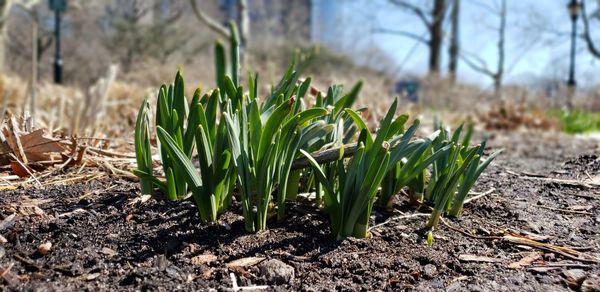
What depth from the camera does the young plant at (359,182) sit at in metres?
1.29

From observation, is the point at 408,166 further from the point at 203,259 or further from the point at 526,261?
the point at 203,259

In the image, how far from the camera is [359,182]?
52.7 inches

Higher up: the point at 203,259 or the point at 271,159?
the point at 271,159

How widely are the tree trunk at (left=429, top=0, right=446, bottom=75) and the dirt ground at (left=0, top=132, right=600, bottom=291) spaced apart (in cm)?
1738

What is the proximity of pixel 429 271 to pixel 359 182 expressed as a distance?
28 cm

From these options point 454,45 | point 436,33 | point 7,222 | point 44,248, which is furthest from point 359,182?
point 454,45

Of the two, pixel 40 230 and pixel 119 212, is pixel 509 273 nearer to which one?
pixel 119 212

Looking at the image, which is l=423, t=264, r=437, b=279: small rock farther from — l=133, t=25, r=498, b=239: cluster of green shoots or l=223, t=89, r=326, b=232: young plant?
l=223, t=89, r=326, b=232: young plant

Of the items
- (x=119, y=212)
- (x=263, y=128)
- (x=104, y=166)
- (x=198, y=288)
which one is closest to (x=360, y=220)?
(x=263, y=128)

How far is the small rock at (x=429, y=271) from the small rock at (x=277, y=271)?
334 mm

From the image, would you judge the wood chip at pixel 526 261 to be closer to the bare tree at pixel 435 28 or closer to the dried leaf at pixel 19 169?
the dried leaf at pixel 19 169

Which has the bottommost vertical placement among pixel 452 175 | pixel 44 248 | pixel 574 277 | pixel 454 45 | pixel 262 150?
pixel 574 277

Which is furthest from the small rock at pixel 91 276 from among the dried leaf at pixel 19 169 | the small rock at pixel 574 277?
the small rock at pixel 574 277

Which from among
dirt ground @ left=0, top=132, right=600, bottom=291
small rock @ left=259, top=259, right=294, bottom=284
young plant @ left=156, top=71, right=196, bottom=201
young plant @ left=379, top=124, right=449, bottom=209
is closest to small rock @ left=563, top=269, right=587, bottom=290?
dirt ground @ left=0, top=132, right=600, bottom=291
